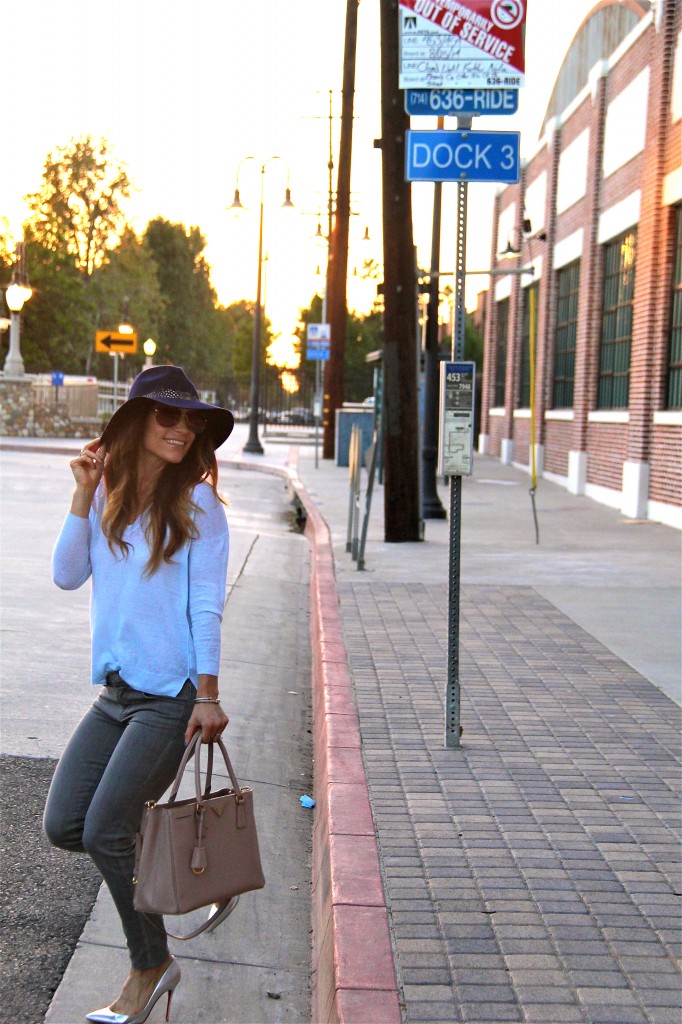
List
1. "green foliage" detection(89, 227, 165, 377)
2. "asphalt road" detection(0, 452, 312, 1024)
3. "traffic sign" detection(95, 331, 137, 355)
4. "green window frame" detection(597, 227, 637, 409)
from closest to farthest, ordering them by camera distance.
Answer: "asphalt road" detection(0, 452, 312, 1024), "green window frame" detection(597, 227, 637, 409), "traffic sign" detection(95, 331, 137, 355), "green foliage" detection(89, 227, 165, 377)

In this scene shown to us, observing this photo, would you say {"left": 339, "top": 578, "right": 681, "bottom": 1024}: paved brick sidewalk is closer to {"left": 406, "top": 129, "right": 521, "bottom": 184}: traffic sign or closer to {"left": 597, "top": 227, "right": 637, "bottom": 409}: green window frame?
{"left": 406, "top": 129, "right": 521, "bottom": 184}: traffic sign

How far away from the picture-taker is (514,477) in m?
28.7

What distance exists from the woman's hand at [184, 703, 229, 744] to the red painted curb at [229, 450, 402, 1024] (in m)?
0.74

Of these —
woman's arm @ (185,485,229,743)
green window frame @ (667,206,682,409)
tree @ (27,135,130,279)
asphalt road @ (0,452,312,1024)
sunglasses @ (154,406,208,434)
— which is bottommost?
asphalt road @ (0,452,312,1024)

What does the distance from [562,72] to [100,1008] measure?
2923 cm

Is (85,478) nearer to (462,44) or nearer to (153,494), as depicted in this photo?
(153,494)

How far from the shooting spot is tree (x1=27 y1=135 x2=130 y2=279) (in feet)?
252

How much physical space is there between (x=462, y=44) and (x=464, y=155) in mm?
489

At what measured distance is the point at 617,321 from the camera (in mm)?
22016

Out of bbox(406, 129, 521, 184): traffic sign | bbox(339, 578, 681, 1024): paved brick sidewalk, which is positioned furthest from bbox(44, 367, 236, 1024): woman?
bbox(406, 129, 521, 184): traffic sign

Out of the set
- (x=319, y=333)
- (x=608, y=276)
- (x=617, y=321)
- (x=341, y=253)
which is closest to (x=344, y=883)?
(x=617, y=321)

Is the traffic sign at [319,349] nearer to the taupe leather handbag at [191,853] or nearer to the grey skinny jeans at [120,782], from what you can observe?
the grey skinny jeans at [120,782]

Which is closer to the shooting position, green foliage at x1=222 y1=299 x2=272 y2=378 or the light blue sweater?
the light blue sweater

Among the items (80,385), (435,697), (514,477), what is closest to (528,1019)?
(435,697)
